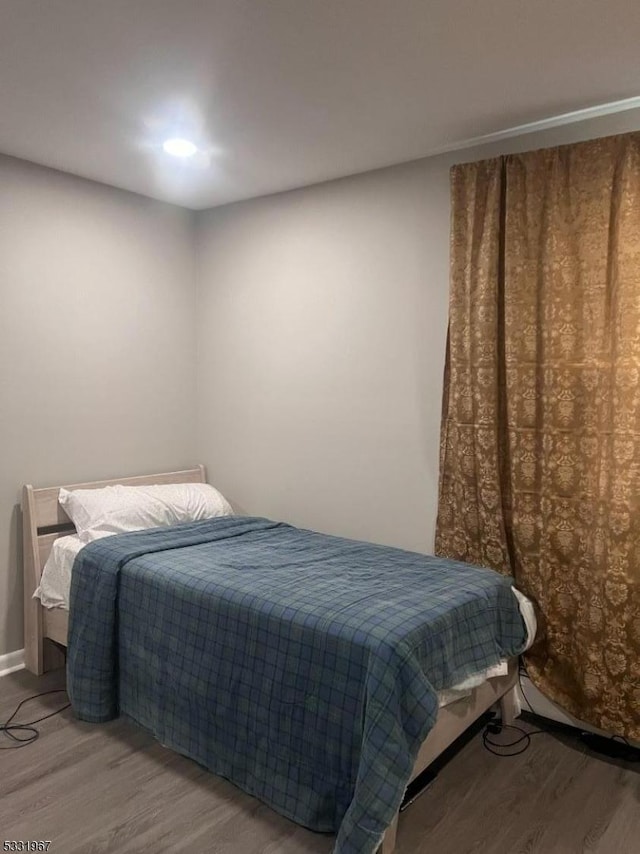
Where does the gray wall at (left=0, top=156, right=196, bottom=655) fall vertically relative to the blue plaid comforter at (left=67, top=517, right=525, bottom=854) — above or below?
above

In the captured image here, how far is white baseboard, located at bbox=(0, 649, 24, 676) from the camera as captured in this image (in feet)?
10.3

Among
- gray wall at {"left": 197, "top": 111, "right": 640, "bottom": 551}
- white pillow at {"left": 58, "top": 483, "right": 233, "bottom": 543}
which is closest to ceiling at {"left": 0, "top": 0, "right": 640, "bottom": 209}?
gray wall at {"left": 197, "top": 111, "right": 640, "bottom": 551}

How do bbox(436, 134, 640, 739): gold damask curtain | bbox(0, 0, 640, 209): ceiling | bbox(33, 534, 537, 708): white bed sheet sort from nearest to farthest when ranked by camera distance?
bbox(0, 0, 640, 209): ceiling
bbox(436, 134, 640, 739): gold damask curtain
bbox(33, 534, 537, 708): white bed sheet

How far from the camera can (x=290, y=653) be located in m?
2.11

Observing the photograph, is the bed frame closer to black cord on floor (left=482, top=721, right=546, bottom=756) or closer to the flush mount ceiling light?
black cord on floor (left=482, top=721, right=546, bottom=756)

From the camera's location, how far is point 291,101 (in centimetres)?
242

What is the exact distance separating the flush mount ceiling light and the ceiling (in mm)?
44

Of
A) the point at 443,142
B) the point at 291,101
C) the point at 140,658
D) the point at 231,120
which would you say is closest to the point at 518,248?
the point at 443,142

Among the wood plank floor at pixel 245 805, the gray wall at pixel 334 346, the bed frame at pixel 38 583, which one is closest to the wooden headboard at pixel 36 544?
the bed frame at pixel 38 583

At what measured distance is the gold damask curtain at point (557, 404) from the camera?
2.44 metres

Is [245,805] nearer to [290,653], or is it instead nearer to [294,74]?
[290,653]

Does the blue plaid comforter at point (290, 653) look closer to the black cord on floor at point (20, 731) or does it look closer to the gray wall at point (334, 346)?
the black cord on floor at point (20, 731)

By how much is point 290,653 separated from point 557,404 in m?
1.43

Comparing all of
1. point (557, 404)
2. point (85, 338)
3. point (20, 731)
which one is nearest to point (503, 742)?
point (557, 404)
